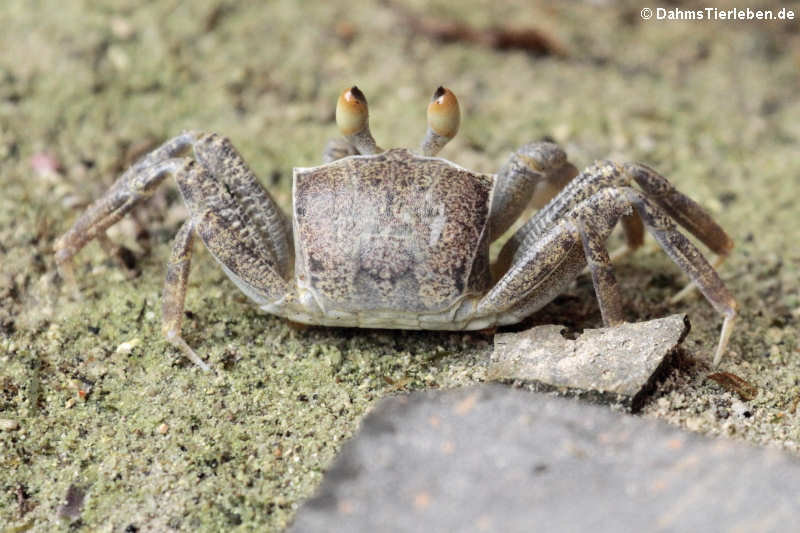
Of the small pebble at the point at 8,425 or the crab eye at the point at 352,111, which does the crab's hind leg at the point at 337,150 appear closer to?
the crab eye at the point at 352,111

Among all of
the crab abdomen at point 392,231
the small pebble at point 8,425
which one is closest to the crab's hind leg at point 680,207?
the crab abdomen at point 392,231

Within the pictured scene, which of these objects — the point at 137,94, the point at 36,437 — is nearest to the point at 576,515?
the point at 36,437

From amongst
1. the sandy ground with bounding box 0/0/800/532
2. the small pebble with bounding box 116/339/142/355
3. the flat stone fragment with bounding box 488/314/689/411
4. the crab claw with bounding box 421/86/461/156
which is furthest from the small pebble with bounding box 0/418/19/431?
the crab claw with bounding box 421/86/461/156

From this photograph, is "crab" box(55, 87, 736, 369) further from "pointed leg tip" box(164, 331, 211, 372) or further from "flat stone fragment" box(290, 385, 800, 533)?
"flat stone fragment" box(290, 385, 800, 533)

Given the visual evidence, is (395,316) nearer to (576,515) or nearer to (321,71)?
(576,515)

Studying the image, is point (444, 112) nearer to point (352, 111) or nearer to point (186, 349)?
point (352, 111)
